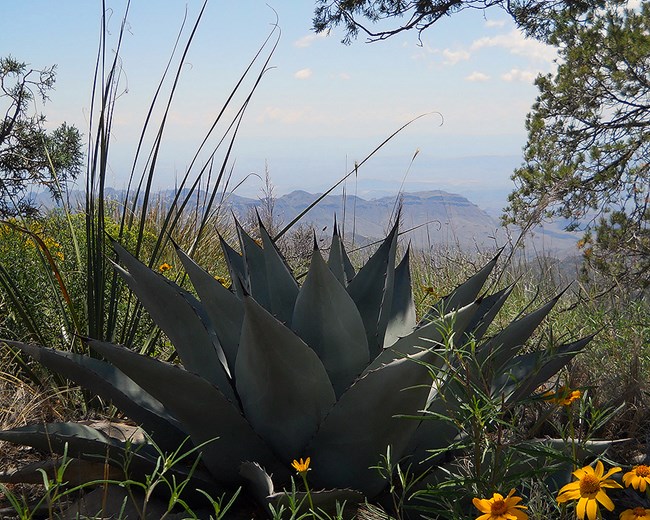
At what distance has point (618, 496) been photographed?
2.18 metres

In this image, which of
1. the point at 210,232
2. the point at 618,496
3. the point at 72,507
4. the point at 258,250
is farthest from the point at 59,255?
the point at 210,232

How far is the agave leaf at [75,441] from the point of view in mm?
1988

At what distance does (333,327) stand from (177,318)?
48 cm

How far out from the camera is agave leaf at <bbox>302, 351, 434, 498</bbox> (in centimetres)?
180

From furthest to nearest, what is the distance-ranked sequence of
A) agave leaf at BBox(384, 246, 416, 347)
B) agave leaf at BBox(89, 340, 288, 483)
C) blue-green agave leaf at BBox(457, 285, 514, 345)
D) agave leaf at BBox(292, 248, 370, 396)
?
1. agave leaf at BBox(384, 246, 416, 347)
2. blue-green agave leaf at BBox(457, 285, 514, 345)
3. agave leaf at BBox(292, 248, 370, 396)
4. agave leaf at BBox(89, 340, 288, 483)

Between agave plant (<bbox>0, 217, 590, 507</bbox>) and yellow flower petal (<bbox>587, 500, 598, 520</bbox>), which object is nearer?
yellow flower petal (<bbox>587, 500, 598, 520</bbox>)

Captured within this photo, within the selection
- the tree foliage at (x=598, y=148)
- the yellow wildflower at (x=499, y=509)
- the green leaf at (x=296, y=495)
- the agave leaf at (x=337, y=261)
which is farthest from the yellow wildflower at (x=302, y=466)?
the tree foliage at (x=598, y=148)

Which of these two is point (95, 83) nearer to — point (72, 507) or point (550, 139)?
point (72, 507)

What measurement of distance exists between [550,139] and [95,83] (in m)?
6.36

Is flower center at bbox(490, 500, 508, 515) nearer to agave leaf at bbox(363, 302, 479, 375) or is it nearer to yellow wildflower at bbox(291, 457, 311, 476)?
yellow wildflower at bbox(291, 457, 311, 476)

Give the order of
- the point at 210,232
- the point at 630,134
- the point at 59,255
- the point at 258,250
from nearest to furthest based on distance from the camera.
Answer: the point at 258,250
the point at 59,255
the point at 630,134
the point at 210,232

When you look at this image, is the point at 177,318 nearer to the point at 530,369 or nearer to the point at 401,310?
the point at 401,310

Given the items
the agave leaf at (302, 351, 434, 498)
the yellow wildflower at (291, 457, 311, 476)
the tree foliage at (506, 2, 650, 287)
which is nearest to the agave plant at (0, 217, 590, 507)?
the agave leaf at (302, 351, 434, 498)

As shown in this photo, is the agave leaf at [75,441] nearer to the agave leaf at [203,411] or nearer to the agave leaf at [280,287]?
the agave leaf at [203,411]
